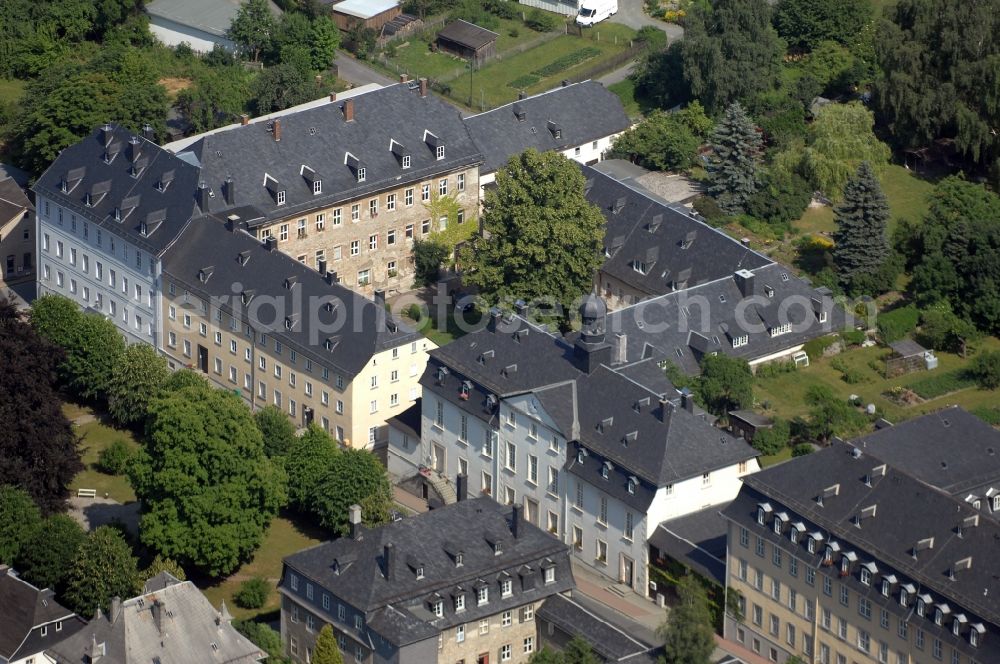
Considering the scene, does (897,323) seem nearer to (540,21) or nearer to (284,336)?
(284,336)

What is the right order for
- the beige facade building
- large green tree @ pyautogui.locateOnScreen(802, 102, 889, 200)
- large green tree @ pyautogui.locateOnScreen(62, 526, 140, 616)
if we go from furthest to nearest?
large green tree @ pyautogui.locateOnScreen(802, 102, 889, 200) < the beige facade building < large green tree @ pyautogui.locateOnScreen(62, 526, 140, 616)

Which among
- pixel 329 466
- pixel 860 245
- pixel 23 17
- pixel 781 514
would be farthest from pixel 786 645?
pixel 23 17

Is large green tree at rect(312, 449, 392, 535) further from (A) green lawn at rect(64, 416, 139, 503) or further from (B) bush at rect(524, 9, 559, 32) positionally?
(B) bush at rect(524, 9, 559, 32)

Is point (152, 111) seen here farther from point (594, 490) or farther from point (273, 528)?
point (594, 490)

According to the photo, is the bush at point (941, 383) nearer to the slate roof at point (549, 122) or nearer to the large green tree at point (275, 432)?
the slate roof at point (549, 122)

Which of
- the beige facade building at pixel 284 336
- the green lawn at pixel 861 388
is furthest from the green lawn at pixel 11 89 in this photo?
the green lawn at pixel 861 388

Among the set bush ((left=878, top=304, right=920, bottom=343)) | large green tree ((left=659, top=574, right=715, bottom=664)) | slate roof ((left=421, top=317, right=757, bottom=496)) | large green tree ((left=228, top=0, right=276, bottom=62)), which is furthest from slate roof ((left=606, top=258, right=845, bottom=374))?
large green tree ((left=228, top=0, right=276, bottom=62))
